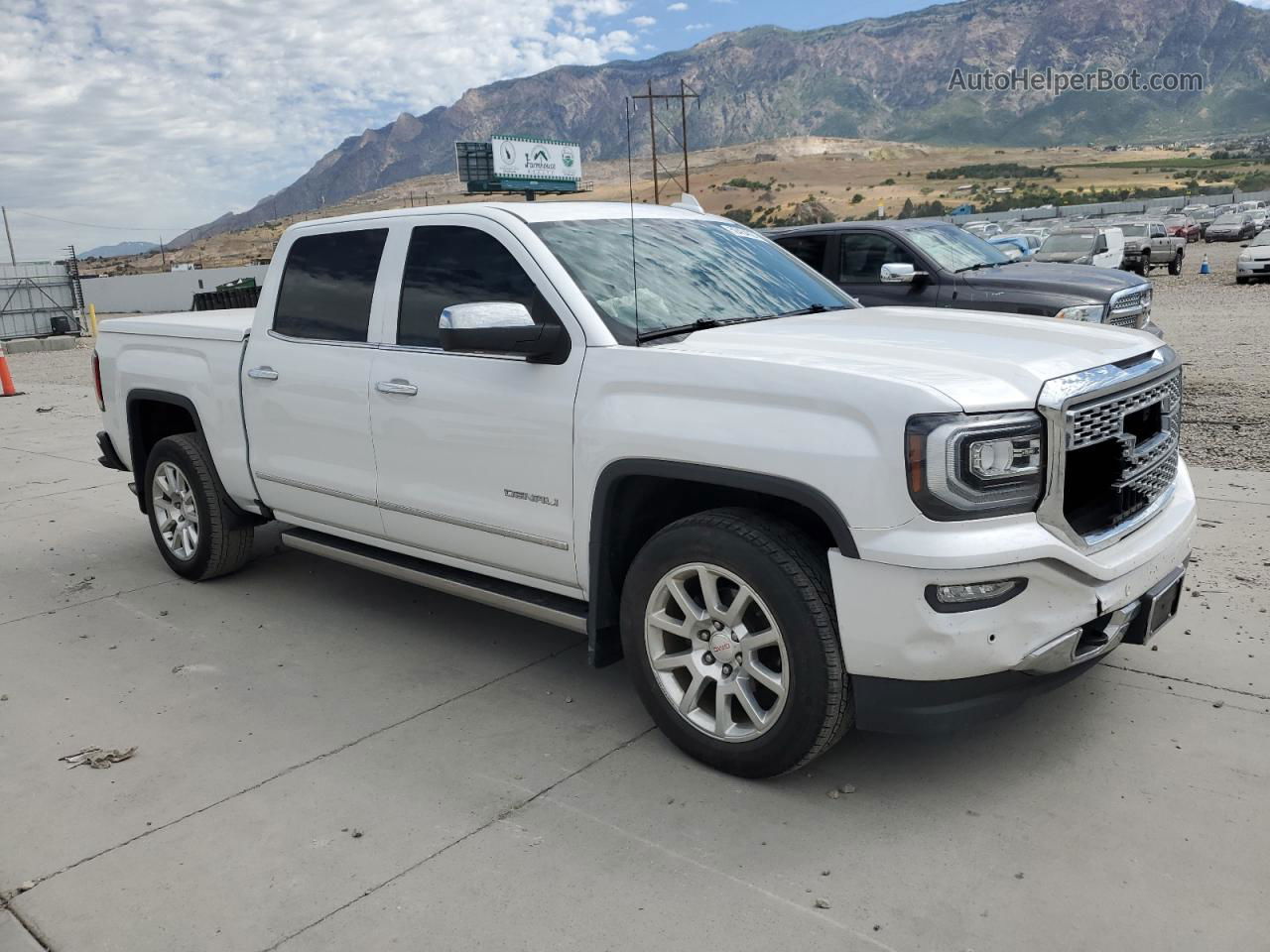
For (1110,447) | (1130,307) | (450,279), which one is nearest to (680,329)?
(450,279)

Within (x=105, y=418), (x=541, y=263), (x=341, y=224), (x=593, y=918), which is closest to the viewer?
(x=593, y=918)

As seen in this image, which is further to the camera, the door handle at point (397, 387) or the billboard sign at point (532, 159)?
the billboard sign at point (532, 159)

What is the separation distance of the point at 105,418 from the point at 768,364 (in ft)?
16.0

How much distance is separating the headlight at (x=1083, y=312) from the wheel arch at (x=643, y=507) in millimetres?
6567

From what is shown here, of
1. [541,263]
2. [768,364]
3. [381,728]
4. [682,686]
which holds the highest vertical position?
[541,263]

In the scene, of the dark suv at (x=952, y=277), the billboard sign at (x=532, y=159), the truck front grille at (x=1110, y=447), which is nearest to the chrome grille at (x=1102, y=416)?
the truck front grille at (x=1110, y=447)

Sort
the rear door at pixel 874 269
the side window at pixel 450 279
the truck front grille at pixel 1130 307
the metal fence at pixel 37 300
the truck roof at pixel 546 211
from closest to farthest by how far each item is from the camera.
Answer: the side window at pixel 450 279
the truck roof at pixel 546 211
the truck front grille at pixel 1130 307
the rear door at pixel 874 269
the metal fence at pixel 37 300

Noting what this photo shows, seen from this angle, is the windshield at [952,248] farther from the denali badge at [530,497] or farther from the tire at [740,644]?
the tire at [740,644]

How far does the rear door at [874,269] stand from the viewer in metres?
9.81

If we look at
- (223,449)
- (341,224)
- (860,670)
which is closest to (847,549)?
(860,670)

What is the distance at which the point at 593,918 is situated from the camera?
288cm

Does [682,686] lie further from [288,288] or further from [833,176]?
[833,176]

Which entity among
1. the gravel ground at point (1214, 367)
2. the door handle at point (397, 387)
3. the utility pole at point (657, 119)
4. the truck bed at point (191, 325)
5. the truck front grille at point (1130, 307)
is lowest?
the gravel ground at point (1214, 367)

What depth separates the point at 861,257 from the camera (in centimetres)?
Result: 1027
